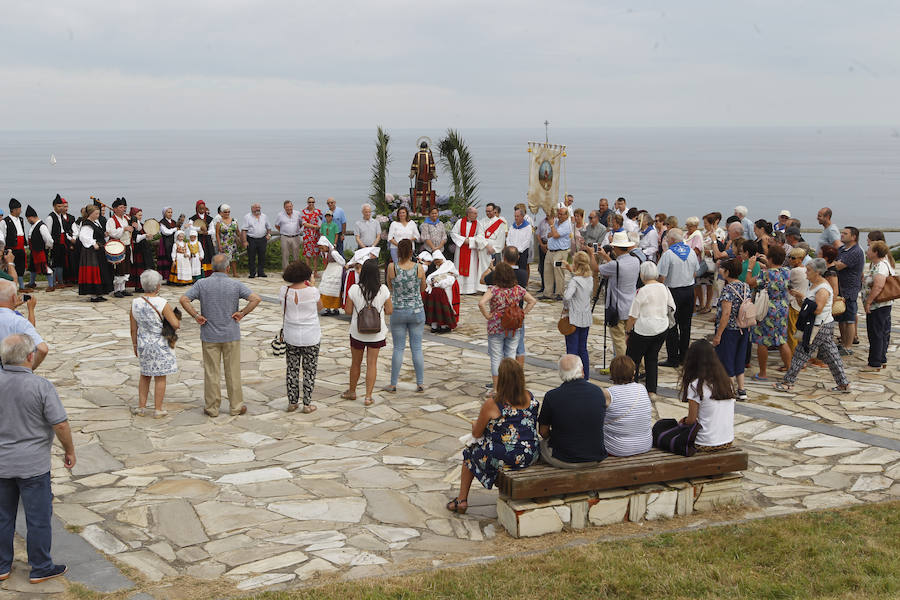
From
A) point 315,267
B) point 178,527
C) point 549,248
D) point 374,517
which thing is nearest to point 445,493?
point 374,517

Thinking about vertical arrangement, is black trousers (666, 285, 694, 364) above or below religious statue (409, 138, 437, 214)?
below

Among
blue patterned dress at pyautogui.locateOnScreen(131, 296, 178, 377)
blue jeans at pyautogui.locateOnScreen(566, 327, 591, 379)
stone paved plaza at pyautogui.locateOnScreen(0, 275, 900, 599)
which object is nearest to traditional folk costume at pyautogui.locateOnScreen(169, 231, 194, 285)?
stone paved plaza at pyautogui.locateOnScreen(0, 275, 900, 599)

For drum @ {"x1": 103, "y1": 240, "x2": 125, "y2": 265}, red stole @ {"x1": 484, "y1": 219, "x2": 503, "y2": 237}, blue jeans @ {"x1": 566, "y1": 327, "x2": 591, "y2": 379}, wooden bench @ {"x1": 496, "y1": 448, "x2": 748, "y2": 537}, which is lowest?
wooden bench @ {"x1": 496, "y1": 448, "x2": 748, "y2": 537}

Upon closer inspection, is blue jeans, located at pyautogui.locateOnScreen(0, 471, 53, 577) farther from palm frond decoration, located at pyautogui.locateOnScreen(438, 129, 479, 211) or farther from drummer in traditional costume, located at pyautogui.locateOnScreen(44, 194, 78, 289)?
palm frond decoration, located at pyautogui.locateOnScreen(438, 129, 479, 211)

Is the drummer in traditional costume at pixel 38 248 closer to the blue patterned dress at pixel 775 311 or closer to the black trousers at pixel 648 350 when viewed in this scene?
the black trousers at pixel 648 350

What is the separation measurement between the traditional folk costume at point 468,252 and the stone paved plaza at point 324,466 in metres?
4.64

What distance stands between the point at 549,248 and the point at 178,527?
996 cm

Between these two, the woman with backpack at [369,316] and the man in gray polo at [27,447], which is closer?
the man in gray polo at [27,447]

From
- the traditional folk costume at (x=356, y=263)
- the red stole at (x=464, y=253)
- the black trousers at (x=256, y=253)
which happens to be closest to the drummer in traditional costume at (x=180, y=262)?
the black trousers at (x=256, y=253)

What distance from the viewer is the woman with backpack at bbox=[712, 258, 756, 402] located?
28.9ft

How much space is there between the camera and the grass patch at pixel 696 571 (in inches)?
190

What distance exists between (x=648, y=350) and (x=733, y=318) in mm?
962

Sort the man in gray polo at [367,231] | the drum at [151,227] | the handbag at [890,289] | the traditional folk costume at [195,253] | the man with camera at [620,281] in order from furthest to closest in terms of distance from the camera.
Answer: the traditional folk costume at [195,253] < the drum at [151,227] < the man in gray polo at [367,231] < the handbag at [890,289] < the man with camera at [620,281]

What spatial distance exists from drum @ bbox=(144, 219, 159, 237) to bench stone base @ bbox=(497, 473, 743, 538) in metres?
11.9
